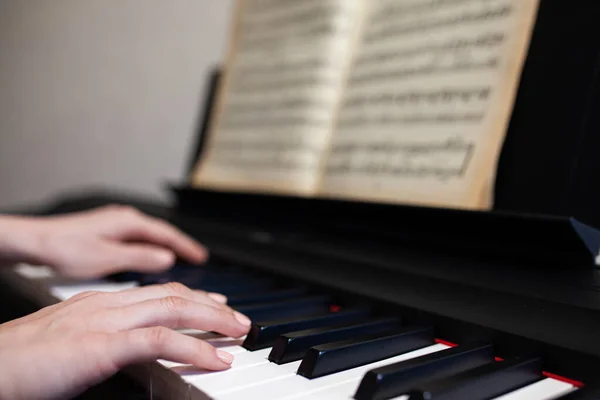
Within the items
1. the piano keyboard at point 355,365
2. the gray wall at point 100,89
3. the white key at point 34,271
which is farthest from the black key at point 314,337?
the gray wall at point 100,89

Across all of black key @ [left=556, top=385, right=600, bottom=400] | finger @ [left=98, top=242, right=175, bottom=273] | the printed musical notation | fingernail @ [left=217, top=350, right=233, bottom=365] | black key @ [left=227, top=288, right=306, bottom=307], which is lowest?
finger @ [left=98, top=242, right=175, bottom=273]

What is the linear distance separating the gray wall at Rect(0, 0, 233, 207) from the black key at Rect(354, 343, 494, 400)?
5.40 ft

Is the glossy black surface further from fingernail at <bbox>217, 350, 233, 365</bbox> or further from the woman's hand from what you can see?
the woman's hand

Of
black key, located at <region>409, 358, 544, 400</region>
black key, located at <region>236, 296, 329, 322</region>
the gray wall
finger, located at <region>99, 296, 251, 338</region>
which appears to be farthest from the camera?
→ the gray wall

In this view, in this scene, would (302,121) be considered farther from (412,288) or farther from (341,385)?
(341,385)

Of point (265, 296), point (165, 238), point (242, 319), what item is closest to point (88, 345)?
point (242, 319)

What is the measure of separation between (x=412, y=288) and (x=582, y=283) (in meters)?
0.20

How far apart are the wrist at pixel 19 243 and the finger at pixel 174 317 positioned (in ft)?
1.64

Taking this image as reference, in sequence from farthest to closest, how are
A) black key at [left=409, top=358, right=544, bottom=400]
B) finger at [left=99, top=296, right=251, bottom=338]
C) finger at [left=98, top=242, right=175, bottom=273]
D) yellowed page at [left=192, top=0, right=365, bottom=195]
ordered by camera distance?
yellowed page at [left=192, top=0, right=365, bottom=195] < finger at [left=98, top=242, right=175, bottom=273] < finger at [left=99, top=296, right=251, bottom=338] < black key at [left=409, top=358, right=544, bottom=400]

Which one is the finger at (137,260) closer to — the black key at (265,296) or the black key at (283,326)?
the black key at (265,296)

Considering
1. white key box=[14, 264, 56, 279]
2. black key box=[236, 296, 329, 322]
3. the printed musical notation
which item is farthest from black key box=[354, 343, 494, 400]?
white key box=[14, 264, 56, 279]

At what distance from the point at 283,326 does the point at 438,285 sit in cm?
20

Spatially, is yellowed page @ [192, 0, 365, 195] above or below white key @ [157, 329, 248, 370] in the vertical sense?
above

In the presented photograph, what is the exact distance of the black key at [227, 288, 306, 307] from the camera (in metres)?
0.77
